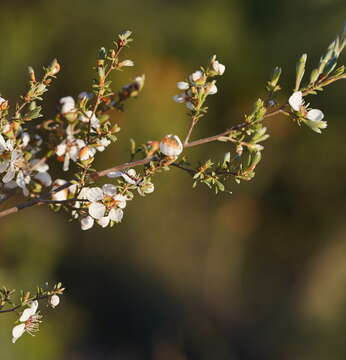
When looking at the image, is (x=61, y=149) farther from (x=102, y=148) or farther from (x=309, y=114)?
(x=309, y=114)

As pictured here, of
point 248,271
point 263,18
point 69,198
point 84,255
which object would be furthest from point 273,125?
point 69,198

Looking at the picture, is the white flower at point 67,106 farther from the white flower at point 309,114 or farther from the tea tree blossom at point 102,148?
the white flower at point 309,114

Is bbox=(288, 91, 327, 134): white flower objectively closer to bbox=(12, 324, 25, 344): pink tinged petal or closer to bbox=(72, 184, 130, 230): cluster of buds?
bbox=(72, 184, 130, 230): cluster of buds

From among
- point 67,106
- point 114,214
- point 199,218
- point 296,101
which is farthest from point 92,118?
point 199,218

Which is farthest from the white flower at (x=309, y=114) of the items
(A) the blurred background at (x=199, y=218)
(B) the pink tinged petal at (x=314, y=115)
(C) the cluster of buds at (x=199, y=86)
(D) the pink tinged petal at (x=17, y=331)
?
(A) the blurred background at (x=199, y=218)

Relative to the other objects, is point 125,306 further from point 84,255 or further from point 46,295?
point 46,295

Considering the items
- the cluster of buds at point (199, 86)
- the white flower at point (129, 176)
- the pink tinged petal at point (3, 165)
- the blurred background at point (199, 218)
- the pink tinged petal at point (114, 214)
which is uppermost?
the cluster of buds at point (199, 86)
